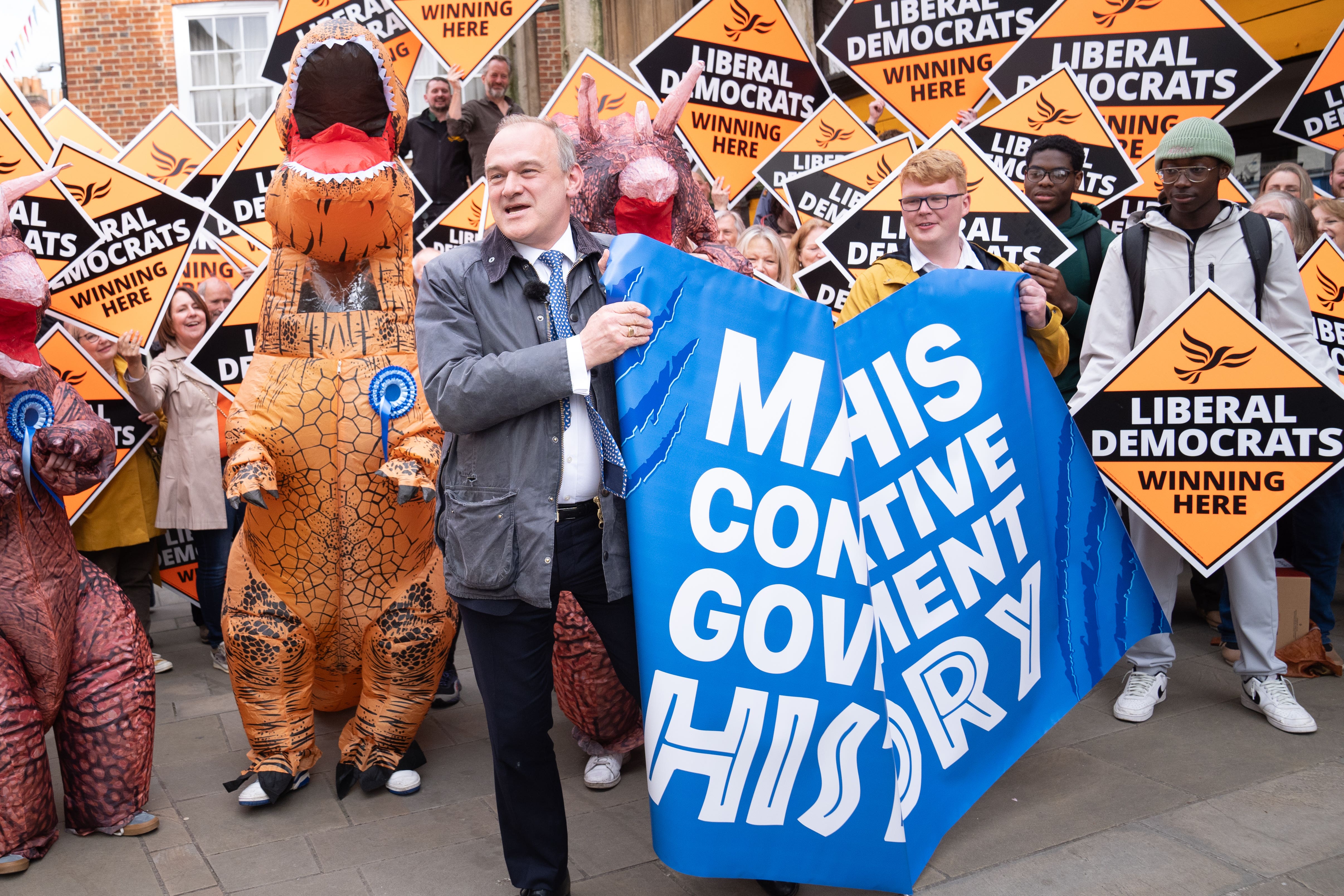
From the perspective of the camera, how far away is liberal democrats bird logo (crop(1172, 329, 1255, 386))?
12.1 feet

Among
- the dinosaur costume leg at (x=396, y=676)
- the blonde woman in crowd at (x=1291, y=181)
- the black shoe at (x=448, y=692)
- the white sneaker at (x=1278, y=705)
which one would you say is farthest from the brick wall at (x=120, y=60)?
the white sneaker at (x=1278, y=705)

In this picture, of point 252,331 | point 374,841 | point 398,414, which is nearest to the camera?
point 374,841

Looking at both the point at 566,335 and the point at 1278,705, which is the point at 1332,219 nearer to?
the point at 1278,705

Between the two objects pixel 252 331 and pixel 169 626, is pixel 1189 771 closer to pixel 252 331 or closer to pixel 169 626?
pixel 252 331

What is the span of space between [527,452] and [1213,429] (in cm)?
243

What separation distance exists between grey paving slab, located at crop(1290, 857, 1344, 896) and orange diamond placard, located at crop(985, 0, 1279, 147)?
355cm

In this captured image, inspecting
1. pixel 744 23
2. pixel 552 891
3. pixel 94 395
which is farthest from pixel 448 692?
pixel 744 23

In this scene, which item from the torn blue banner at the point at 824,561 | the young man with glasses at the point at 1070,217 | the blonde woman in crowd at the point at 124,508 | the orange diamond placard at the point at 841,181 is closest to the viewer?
the torn blue banner at the point at 824,561

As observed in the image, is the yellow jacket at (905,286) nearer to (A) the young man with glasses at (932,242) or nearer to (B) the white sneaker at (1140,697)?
(A) the young man with glasses at (932,242)

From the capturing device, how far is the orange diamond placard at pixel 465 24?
6602 mm

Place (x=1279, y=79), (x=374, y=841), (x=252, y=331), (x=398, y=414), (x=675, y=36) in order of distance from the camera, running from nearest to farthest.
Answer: (x=374, y=841)
(x=398, y=414)
(x=252, y=331)
(x=675, y=36)
(x=1279, y=79)

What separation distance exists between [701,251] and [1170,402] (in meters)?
1.68

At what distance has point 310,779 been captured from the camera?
3867 millimetres

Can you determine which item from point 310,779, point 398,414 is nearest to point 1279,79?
point 398,414
